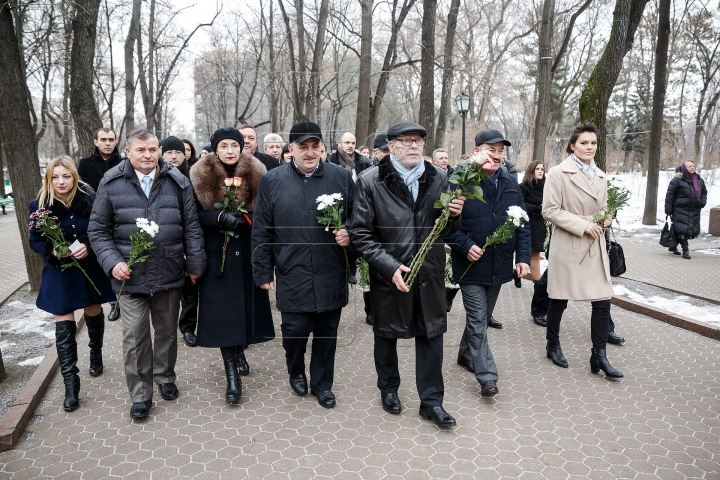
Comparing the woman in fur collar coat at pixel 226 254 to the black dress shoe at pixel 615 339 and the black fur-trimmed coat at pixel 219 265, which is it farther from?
the black dress shoe at pixel 615 339

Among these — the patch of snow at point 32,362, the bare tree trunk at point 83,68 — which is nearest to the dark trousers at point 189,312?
the patch of snow at point 32,362

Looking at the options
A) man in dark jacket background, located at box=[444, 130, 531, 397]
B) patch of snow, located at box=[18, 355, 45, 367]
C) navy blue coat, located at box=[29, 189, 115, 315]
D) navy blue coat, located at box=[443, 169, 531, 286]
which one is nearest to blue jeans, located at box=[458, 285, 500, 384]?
man in dark jacket background, located at box=[444, 130, 531, 397]

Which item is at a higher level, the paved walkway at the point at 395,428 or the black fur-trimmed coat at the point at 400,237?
the black fur-trimmed coat at the point at 400,237

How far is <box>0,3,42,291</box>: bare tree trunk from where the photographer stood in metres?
7.02

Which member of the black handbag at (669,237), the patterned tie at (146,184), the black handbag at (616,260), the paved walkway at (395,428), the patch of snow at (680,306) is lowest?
the patch of snow at (680,306)

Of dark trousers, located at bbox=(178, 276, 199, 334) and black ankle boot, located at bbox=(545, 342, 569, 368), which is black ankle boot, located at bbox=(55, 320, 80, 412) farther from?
black ankle boot, located at bbox=(545, 342, 569, 368)

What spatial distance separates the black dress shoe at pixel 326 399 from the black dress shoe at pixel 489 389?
120cm

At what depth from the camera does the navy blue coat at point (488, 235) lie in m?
4.45

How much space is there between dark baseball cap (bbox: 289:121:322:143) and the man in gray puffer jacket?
96cm

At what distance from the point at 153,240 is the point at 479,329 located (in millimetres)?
2666

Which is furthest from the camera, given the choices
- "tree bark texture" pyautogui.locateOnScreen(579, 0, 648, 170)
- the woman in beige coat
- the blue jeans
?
"tree bark texture" pyautogui.locateOnScreen(579, 0, 648, 170)

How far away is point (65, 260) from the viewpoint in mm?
4289

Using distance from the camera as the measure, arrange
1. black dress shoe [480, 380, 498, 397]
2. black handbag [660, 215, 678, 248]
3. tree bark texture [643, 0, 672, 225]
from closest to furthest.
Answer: black dress shoe [480, 380, 498, 397], black handbag [660, 215, 678, 248], tree bark texture [643, 0, 672, 225]

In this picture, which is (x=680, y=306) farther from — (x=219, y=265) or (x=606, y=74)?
(x=219, y=265)
